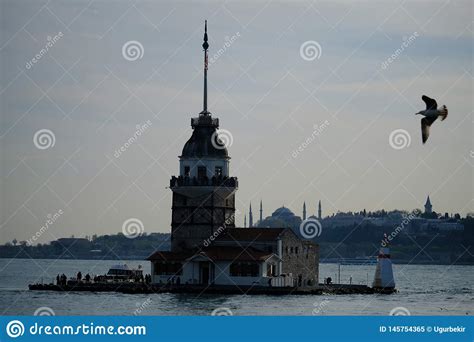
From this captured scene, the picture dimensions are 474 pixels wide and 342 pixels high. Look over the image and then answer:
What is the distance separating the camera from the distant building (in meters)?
88.2

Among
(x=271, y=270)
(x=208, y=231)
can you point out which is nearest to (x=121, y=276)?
(x=208, y=231)

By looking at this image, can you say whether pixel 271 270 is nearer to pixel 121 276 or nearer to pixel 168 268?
pixel 168 268

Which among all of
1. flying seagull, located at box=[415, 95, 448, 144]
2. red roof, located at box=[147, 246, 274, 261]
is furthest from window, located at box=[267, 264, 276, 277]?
flying seagull, located at box=[415, 95, 448, 144]

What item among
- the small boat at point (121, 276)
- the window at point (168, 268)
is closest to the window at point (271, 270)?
the window at point (168, 268)

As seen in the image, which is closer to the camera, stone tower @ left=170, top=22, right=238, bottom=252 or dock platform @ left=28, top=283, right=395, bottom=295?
dock platform @ left=28, top=283, right=395, bottom=295

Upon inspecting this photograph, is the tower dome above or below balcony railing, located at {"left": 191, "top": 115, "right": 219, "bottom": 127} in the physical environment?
below

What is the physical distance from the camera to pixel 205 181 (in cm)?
9119

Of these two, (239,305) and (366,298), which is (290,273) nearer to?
(366,298)

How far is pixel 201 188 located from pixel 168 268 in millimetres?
5692

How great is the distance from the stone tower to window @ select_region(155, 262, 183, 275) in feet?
8.04

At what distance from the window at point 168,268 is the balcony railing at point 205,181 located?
5524 mm

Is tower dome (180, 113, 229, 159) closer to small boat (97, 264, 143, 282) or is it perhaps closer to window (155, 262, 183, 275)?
window (155, 262, 183, 275)

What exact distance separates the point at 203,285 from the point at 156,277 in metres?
3.98

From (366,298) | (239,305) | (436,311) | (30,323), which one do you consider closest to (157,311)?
(239,305)
